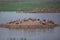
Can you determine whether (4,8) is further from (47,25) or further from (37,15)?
(47,25)

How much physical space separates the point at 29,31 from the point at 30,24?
60mm

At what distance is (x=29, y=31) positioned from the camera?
3.31ft

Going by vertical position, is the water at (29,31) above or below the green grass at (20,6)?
below

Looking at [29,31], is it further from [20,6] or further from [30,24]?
[20,6]

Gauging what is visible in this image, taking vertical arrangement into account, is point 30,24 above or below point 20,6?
below

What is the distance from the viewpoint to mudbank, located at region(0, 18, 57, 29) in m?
1.01

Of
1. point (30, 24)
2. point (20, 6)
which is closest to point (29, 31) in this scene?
point (30, 24)

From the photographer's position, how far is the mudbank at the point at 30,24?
1.01 meters

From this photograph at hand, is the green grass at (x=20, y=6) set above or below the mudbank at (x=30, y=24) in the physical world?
above

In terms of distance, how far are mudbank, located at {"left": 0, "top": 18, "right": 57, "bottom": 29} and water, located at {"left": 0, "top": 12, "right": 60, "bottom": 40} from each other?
3cm

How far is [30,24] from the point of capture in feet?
3.32

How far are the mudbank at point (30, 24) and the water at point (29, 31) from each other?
3cm

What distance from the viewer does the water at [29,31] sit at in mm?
1003

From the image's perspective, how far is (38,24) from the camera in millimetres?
1011
